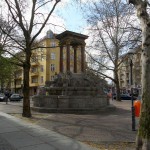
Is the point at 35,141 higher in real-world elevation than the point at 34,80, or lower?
lower

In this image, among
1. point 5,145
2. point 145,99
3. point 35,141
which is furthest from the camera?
point 35,141

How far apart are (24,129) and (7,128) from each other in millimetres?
948

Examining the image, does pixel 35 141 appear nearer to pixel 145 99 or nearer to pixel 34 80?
pixel 145 99

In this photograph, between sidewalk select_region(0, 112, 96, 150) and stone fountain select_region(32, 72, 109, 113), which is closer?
sidewalk select_region(0, 112, 96, 150)

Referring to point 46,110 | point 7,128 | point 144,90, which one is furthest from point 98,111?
point 144,90

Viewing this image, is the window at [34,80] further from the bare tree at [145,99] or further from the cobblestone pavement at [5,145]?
the bare tree at [145,99]

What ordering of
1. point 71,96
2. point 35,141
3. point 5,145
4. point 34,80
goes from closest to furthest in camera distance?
point 5,145, point 35,141, point 71,96, point 34,80

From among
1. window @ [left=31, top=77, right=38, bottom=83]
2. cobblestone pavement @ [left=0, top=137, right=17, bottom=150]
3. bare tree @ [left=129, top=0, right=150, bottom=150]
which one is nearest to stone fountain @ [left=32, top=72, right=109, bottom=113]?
cobblestone pavement @ [left=0, top=137, right=17, bottom=150]

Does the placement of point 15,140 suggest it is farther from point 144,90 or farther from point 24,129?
point 144,90

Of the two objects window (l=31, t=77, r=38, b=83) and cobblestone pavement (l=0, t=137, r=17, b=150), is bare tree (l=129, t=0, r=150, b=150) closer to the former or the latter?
cobblestone pavement (l=0, t=137, r=17, b=150)

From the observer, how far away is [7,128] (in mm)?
14102

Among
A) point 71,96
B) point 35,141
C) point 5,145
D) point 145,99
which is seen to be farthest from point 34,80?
point 145,99

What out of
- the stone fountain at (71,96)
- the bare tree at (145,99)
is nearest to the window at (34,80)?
the stone fountain at (71,96)

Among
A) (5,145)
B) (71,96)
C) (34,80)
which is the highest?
(34,80)
